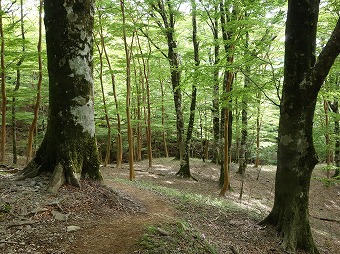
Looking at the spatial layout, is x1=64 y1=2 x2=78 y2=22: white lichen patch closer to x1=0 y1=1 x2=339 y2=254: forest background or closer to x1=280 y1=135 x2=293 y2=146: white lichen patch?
x1=0 y1=1 x2=339 y2=254: forest background

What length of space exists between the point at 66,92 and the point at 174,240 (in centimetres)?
345

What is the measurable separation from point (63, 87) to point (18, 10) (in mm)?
12137

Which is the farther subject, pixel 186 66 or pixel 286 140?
pixel 186 66

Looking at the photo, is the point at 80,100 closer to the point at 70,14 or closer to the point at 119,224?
the point at 70,14

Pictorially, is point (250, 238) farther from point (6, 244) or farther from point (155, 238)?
point (6, 244)

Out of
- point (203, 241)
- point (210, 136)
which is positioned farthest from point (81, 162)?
point (210, 136)

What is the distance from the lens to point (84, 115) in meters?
5.62

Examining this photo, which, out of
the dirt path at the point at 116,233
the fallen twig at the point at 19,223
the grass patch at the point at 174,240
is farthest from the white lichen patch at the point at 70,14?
the grass patch at the point at 174,240

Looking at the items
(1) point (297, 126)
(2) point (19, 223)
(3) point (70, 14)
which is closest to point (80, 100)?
(3) point (70, 14)

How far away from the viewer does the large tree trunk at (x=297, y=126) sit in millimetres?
5824

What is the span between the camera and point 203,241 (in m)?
4.95

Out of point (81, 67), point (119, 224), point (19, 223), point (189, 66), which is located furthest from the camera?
point (189, 66)

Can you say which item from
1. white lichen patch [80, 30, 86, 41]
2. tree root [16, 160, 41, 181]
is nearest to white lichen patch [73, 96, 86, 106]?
white lichen patch [80, 30, 86, 41]

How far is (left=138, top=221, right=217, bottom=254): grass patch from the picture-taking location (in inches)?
158
